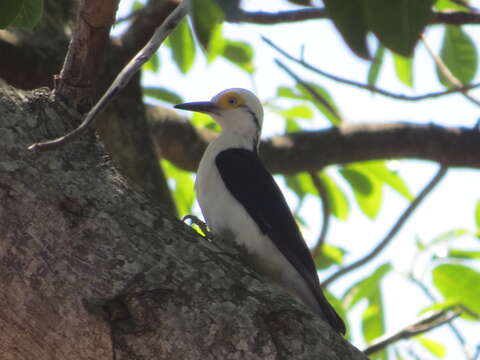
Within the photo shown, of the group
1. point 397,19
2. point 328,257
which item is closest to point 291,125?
point 328,257

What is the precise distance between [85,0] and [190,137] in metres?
2.71

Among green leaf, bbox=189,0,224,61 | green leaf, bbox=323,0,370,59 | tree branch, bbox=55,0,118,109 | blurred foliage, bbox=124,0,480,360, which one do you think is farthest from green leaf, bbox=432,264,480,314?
green leaf, bbox=189,0,224,61

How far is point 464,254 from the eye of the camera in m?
4.61

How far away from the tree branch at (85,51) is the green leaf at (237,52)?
2857mm

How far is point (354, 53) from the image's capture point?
4.63ft

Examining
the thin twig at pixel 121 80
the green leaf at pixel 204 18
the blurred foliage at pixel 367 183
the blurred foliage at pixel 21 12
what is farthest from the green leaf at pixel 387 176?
the green leaf at pixel 204 18

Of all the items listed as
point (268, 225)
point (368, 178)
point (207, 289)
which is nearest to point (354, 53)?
point (207, 289)

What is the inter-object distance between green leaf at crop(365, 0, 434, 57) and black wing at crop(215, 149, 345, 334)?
2015 millimetres

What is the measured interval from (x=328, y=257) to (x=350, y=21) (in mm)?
4177

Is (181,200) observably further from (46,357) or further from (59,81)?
(46,357)

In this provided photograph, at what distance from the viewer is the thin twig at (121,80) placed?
1.94 metres

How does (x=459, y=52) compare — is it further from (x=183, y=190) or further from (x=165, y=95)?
(x=183, y=190)

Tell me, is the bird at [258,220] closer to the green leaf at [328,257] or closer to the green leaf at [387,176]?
the green leaf at [387,176]

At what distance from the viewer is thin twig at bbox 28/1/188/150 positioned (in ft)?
6.36
